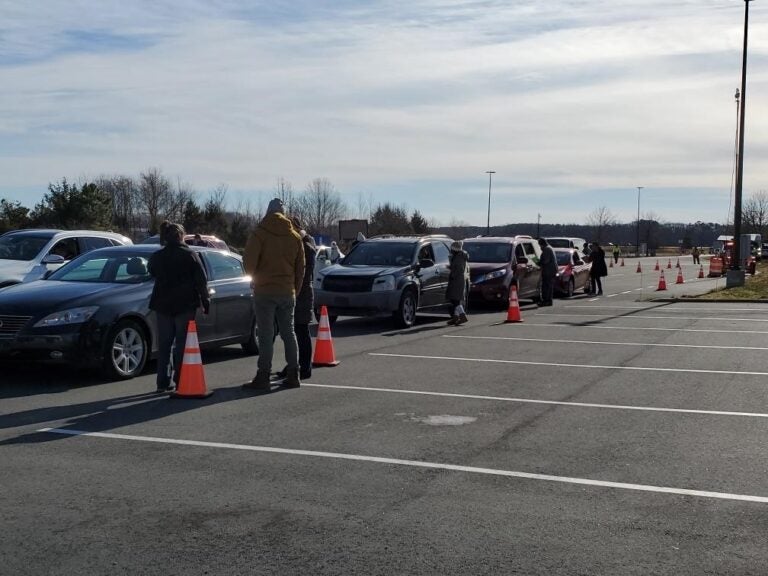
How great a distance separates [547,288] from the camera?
23750mm

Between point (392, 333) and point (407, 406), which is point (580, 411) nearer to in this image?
point (407, 406)

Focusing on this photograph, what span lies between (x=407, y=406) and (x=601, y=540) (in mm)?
4240

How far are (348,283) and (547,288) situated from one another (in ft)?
26.4

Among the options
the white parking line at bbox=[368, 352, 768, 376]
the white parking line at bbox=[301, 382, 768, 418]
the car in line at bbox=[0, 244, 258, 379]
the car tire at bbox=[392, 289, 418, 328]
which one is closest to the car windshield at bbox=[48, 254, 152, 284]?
the car in line at bbox=[0, 244, 258, 379]

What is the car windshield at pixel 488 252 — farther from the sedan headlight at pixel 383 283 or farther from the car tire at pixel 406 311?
the sedan headlight at pixel 383 283

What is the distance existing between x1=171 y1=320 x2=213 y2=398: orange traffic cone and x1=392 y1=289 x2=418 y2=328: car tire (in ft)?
25.4

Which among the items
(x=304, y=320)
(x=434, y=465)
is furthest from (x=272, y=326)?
(x=434, y=465)

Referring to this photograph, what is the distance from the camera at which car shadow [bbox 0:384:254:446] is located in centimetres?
808

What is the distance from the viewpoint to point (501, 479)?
6461mm

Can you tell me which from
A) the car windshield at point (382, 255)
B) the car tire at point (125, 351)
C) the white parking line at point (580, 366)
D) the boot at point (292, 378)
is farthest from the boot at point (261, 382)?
the car windshield at point (382, 255)

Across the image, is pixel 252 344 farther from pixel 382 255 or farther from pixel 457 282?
pixel 457 282

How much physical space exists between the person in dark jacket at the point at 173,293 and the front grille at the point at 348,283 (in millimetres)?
7115

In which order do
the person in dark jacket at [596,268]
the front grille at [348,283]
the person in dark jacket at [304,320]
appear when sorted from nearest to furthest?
the person in dark jacket at [304,320] < the front grille at [348,283] < the person in dark jacket at [596,268]

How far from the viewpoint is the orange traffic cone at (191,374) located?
9.64 metres
